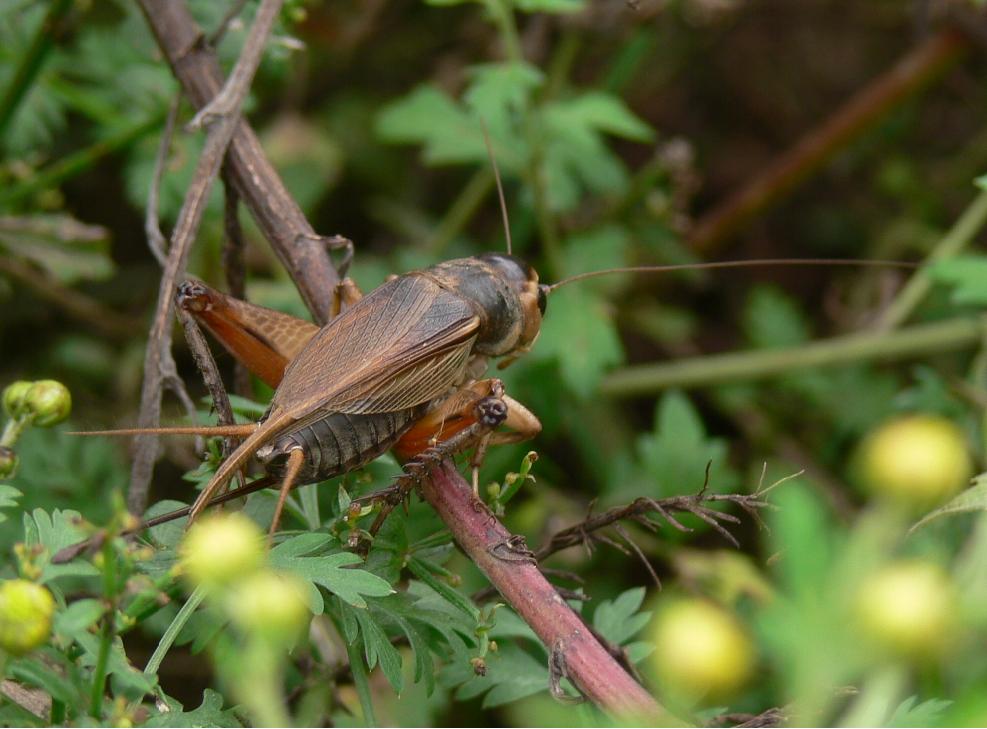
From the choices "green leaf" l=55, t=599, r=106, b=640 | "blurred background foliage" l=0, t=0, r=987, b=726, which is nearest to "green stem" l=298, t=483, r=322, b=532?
"blurred background foliage" l=0, t=0, r=987, b=726

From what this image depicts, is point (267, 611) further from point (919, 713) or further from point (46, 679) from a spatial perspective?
point (919, 713)

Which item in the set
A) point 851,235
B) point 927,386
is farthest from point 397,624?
point 851,235

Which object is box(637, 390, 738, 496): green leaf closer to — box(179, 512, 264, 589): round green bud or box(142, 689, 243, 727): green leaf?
box(142, 689, 243, 727): green leaf

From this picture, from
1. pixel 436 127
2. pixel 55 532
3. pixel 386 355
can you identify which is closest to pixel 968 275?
pixel 386 355

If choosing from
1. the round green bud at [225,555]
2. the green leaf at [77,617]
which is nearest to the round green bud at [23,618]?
the green leaf at [77,617]

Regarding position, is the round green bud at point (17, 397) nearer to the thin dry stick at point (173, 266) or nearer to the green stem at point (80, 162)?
the thin dry stick at point (173, 266)
